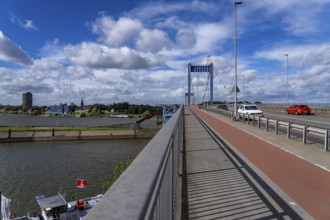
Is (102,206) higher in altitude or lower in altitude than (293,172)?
higher

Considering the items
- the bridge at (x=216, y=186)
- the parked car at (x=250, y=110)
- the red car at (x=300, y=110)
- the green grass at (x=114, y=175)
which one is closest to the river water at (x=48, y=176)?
the green grass at (x=114, y=175)

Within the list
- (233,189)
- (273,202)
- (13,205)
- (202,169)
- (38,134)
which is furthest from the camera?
(38,134)

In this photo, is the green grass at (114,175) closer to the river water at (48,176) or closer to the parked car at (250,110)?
the river water at (48,176)

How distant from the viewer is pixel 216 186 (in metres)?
6.59

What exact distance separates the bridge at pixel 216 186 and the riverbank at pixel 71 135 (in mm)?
64619

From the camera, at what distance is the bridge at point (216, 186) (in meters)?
1.70

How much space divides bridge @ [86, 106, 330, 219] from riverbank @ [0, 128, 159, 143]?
64619 millimetres

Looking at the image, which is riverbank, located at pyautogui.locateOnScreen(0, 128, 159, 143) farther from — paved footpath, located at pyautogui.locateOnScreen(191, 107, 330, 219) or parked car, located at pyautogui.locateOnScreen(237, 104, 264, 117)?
paved footpath, located at pyautogui.locateOnScreen(191, 107, 330, 219)

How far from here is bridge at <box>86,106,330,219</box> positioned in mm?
1703

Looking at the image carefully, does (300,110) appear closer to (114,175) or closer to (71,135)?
(114,175)

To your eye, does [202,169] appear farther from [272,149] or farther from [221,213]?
[272,149]

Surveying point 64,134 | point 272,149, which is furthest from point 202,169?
point 64,134

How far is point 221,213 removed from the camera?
4930mm

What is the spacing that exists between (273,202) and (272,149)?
23.4 ft
